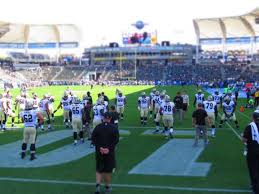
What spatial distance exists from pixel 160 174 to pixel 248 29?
353ft

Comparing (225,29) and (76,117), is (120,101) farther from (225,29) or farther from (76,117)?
(225,29)

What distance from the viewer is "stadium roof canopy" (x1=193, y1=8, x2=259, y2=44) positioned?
110 meters

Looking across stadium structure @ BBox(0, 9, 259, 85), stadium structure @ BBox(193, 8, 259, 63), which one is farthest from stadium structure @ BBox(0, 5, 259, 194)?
stadium structure @ BBox(193, 8, 259, 63)

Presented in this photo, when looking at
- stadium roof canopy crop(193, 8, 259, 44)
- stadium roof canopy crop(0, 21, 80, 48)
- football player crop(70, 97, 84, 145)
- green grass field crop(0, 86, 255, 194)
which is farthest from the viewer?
stadium roof canopy crop(0, 21, 80, 48)

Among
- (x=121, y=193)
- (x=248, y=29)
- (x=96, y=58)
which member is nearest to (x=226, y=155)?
(x=121, y=193)

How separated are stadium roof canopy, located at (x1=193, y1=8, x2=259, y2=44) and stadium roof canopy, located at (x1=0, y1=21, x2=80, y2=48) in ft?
125

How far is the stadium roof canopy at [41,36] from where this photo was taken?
12419 cm

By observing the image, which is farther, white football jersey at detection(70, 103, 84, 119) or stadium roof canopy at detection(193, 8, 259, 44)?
stadium roof canopy at detection(193, 8, 259, 44)

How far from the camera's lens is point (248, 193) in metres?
10.0

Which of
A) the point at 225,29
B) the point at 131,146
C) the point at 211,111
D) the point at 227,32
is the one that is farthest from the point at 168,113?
the point at 227,32

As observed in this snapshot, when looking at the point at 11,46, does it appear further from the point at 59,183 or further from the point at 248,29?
the point at 59,183

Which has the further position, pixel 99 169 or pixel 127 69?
pixel 127 69

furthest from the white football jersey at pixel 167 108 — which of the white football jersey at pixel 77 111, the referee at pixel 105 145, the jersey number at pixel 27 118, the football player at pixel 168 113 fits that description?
the referee at pixel 105 145

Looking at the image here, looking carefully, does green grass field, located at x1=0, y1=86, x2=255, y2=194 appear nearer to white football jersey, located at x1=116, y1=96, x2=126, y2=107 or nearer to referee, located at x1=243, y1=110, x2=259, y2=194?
referee, located at x1=243, y1=110, x2=259, y2=194
